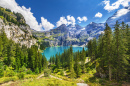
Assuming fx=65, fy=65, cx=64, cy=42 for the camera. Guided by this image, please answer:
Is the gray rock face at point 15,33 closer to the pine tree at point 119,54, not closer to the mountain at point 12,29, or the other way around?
the mountain at point 12,29

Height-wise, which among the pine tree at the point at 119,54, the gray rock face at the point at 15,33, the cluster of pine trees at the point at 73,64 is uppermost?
the gray rock face at the point at 15,33

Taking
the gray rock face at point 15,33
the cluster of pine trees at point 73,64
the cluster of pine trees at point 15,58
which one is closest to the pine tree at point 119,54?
the cluster of pine trees at point 73,64

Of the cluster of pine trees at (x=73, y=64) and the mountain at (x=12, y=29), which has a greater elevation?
the mountain at (x=12, y=29)

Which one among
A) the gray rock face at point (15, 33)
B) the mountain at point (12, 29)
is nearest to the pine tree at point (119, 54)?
the mountain at point (12, 29)

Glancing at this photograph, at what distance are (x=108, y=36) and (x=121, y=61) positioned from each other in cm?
805

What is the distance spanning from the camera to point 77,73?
36219 mm

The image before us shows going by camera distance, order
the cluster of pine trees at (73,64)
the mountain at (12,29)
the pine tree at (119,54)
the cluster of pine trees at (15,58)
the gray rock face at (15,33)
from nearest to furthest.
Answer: the pine tree at (119,54) → the cluster of pine trees at (15,58) → the cluster of pine trees at (73,64) → the gray rock face at (15,33) → the mountain at (12,29)

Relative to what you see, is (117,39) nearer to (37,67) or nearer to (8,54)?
(37,67)

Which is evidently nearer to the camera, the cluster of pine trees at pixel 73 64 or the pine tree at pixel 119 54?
the pine tree at pixel 119 54

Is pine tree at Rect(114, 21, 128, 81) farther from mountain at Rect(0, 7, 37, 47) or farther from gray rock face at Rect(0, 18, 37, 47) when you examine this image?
Result: gray rock face at Rect(0, 18, 37, 47)

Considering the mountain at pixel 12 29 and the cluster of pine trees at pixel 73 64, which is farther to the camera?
the mountain at pixel 12 29

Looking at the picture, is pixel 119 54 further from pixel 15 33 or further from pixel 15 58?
pixel 15 33

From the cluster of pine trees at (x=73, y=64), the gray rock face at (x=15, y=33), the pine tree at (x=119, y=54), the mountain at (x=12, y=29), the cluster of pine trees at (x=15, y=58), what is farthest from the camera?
the mountain at (x=12, y=29)

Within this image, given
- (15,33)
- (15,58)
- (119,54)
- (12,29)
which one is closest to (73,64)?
(119,54)
